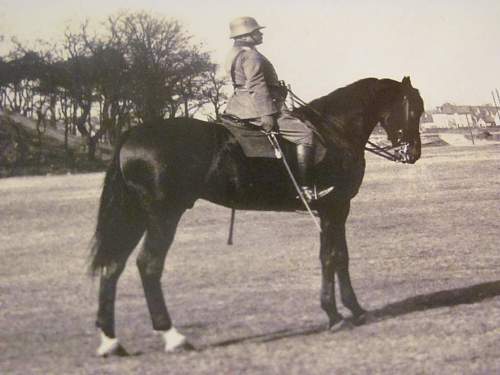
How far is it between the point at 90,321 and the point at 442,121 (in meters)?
67.7

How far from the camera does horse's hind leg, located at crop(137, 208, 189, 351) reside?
7.13 meters

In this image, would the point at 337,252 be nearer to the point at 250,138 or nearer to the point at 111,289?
the point at 250,138

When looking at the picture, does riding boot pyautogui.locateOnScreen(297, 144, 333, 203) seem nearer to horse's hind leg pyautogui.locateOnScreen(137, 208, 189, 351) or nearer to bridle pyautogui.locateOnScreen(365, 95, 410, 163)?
bridle pyautogui.locateOnScreen(365, 95, 410, 163)

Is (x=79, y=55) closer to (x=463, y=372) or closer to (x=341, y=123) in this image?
(x=341, y=123)

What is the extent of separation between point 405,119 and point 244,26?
2.03 metres

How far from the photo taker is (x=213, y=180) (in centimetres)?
762

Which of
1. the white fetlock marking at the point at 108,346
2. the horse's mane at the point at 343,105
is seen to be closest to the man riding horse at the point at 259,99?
the horse's mane at the point at 343,105

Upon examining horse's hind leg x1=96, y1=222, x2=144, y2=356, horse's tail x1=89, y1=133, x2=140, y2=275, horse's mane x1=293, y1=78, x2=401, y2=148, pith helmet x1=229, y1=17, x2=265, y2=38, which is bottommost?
horse's hind leg x1=96, y1=222, x2=144, y2=356

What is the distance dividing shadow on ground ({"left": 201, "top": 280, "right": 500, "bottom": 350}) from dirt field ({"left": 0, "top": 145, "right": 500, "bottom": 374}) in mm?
22

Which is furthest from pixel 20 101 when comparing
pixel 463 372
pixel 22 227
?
pixel 463 372

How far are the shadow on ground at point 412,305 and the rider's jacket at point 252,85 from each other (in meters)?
2.16

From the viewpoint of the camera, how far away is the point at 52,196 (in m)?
27.3

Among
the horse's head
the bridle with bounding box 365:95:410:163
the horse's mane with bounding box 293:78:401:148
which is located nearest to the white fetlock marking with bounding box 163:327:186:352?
the horse's mane with bounding box 293:78:401:148

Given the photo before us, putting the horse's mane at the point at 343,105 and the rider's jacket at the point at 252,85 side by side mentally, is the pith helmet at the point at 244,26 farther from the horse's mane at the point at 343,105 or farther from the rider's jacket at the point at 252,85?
the horse's mane at the point at 343,105
